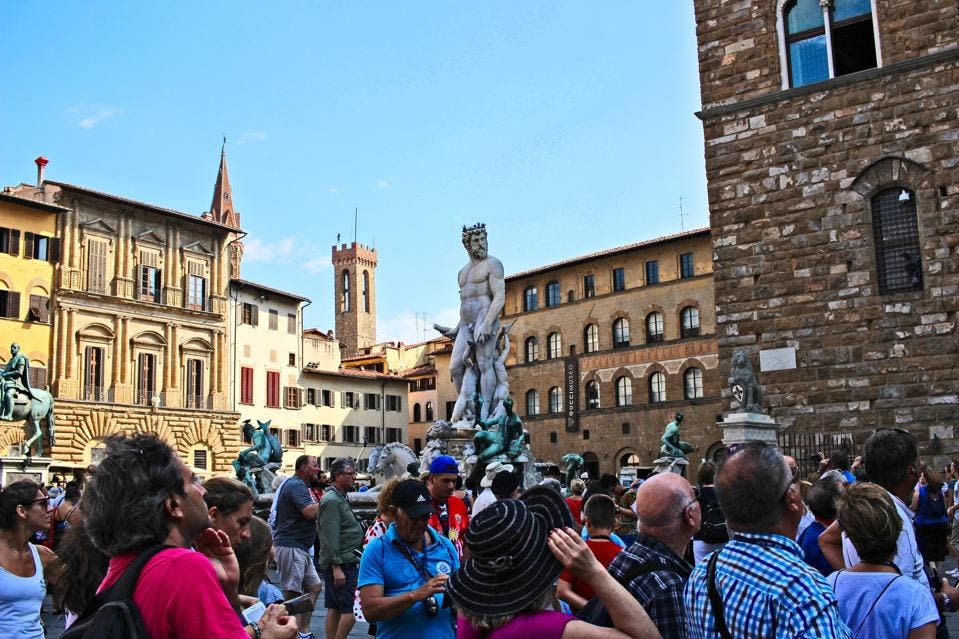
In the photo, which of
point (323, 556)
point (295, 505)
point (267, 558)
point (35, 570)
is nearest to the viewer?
point (267, 558)

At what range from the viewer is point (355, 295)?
87.4 metres

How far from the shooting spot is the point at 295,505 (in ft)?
24.5

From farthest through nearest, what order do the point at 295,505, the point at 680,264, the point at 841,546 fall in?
the point at 680,264
the point at 295,505
the point at 841,546

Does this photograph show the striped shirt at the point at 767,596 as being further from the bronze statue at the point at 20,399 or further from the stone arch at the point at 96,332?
the stone arch at the point at 96,332

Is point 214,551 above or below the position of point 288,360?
below

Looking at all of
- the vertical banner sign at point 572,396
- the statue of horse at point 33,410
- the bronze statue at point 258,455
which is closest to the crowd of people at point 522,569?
the bronze statue at point 258,455

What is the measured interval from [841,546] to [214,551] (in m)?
2.88

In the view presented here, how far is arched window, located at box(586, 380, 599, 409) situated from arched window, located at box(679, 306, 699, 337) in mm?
5097

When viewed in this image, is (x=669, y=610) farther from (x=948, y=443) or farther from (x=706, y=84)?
(x=706, y=84)

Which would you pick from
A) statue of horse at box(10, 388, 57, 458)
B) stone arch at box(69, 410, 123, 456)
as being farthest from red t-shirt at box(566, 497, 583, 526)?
stone arch at box(69, 410, 123, 456)

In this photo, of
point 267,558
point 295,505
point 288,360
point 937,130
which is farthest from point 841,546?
point 288,360

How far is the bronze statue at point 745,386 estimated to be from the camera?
13305 millimetres

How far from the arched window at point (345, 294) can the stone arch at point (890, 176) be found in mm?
75727

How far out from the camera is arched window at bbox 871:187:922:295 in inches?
534
